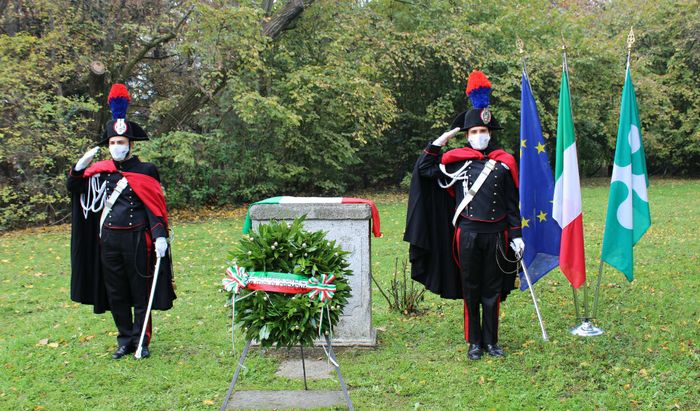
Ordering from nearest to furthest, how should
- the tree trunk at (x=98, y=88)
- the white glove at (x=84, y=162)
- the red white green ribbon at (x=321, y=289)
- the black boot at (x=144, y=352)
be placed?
1. the red white green ribbon at (x=321, y=289)
2. the white glove at (x=84, y=162)
3. the black boot at (x=144, y=352)
4. the tree trunk at (x=98, y=88)

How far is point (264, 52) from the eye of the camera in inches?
641

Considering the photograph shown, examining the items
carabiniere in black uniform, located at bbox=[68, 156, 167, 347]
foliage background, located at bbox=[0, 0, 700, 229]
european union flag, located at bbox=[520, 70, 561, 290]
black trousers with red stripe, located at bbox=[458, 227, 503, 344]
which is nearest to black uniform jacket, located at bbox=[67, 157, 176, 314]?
carabiniere in black uniform, located at bbox=[68, 156, 167, 347]

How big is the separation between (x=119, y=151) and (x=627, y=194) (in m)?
4.81

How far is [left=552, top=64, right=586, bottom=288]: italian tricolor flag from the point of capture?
582 centimetres

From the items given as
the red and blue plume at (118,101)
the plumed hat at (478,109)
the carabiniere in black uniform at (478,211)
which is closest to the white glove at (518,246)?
the carabiniere in black uniform at (478,211)

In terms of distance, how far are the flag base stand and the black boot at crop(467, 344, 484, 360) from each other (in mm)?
1151

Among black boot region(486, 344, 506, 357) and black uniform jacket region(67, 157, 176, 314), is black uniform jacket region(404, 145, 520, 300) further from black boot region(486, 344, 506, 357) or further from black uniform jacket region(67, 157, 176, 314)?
black uniform jacket region(67, 157, 176, 314)

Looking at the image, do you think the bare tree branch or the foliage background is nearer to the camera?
the foliage background

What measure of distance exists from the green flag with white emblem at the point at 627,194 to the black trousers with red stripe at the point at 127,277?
175 inches

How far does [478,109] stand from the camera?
5379mm

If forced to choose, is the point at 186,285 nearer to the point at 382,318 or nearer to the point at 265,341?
the point at 382,318

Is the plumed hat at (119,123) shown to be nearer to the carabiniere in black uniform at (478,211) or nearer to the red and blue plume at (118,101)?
the red and blue plume at (118,101)

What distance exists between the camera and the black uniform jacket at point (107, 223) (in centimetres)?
559

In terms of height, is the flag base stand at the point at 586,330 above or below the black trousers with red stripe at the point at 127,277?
below
